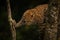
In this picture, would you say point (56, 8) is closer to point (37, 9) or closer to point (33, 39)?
point (33, 39)

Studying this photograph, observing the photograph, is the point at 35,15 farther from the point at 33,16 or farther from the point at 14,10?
the point at 14,10

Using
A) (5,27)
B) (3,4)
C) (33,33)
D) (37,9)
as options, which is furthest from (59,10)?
(3,4)

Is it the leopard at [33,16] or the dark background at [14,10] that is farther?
the dark background at [14,10]

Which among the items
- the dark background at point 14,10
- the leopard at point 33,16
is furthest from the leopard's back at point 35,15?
the dark background at point 14,10

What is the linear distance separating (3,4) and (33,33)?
3.15m

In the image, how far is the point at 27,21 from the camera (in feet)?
18.5

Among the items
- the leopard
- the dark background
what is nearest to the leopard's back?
the leopard

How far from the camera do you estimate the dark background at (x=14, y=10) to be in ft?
20.3

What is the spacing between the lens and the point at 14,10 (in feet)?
24.2

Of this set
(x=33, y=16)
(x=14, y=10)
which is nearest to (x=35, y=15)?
(x=33, y=16)

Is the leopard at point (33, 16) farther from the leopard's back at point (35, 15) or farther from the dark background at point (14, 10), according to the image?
the dark background at point (14, 10)

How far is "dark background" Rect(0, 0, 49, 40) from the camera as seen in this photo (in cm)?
618

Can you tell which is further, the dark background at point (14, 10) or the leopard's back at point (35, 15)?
the dark background at point (14, 10)

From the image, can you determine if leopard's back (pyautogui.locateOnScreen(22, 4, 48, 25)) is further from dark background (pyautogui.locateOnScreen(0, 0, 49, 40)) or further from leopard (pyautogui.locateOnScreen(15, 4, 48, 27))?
dark background (pyautogui.locateOnScreen(0, 0, 49, 40))
